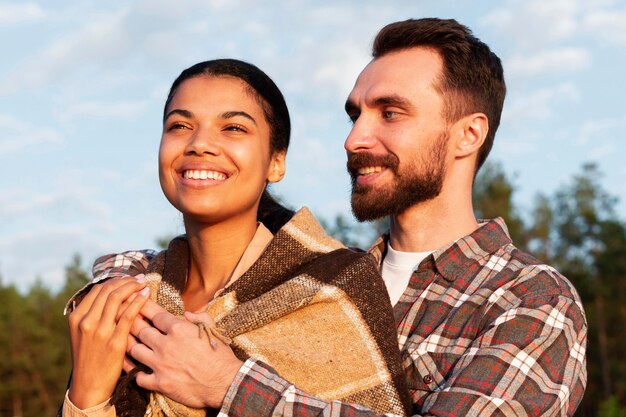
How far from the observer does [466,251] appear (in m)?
4.32

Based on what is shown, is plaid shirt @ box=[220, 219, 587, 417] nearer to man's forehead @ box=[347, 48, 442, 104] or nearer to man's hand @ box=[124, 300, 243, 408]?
man's hand @ box=[124, 300, 243, 408]

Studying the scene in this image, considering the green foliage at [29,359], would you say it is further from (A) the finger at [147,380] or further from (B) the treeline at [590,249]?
(A) the finger at [147,380]

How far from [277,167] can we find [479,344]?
4.08 ft

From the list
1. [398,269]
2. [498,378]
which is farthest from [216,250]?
[498,378]

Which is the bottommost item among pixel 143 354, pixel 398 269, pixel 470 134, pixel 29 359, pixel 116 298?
pixel 143 354

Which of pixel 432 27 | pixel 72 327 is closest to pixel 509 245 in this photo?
pixel 432 27

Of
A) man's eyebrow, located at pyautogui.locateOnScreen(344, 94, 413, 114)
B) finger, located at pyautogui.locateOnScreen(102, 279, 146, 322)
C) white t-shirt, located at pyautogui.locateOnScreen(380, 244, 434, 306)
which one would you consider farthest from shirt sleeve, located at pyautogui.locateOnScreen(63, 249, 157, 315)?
man's eyebrow, located at pyautogui.locateOnScreen(344, 94, 413, 114)

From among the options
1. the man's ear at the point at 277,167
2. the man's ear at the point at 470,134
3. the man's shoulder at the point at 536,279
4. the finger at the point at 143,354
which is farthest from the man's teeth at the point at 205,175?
the man's ear at the point at 470,134

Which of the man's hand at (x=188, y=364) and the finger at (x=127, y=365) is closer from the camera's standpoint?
the man's hand at (x=188, y=364)

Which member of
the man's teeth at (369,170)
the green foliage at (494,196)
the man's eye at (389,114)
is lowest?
the man's teeth at (369,170)

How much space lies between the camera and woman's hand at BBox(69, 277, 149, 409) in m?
3.50

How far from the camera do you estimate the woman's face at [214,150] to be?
12.4 ft

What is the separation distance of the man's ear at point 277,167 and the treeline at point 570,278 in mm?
30162

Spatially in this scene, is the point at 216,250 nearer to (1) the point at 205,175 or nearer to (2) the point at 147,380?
(1) the point at 205,175
